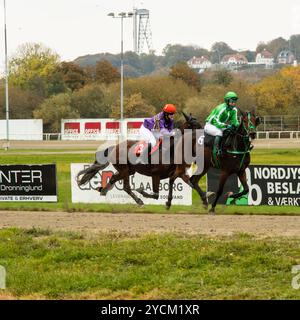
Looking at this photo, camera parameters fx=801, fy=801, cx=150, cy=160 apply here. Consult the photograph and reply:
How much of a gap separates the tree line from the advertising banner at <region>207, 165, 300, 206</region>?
34558mm

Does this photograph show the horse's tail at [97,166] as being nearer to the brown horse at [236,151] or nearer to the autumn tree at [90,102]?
the brown horse at [236,151]

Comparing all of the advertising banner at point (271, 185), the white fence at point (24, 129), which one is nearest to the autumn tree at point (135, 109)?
the white fence at point (24, 129)

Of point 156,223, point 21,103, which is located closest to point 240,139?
point 156,223

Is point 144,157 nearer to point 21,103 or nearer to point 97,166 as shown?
point 97,166

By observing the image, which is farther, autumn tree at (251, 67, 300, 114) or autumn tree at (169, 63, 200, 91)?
autumn tree at (169, 63, 200, 91)

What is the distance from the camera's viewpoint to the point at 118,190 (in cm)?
2173

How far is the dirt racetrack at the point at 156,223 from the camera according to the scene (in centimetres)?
1477

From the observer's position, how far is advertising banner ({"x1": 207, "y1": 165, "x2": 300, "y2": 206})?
2005 centimetres

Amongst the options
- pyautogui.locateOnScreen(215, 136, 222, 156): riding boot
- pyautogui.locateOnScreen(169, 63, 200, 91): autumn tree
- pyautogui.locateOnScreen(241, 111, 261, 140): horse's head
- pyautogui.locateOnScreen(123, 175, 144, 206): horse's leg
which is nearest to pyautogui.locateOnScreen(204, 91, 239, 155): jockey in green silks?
pyautogui.locateOnScreen(215, 136, 222, 156): riding boot

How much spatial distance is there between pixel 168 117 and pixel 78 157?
23.3 metres

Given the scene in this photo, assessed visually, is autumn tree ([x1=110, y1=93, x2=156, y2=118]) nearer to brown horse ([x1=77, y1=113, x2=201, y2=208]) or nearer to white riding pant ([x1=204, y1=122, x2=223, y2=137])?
brown horse ([x1=77, y1=113, x2=201, y2=208])
